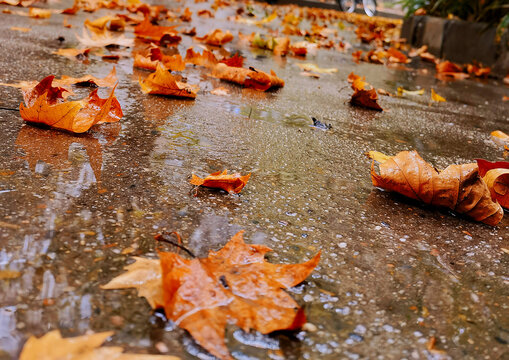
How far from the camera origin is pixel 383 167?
1.36 meters

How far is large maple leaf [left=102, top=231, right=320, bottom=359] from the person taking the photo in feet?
2.41

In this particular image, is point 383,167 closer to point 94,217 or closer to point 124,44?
point 94,217

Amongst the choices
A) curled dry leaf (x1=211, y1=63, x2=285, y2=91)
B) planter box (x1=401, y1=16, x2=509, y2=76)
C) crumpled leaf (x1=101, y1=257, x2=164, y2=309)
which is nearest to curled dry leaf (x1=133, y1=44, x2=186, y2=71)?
curled dry leaf (x1=211, y1=63, x2=285, y2=91)

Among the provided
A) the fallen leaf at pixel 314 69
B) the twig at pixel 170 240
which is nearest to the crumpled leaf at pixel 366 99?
the fallen leaf at pixel 314 69

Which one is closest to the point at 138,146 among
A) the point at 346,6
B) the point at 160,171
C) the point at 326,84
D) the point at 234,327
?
the point at 160,171

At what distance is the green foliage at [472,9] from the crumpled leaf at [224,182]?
406 centimetres

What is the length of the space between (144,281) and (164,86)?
55.1 inches

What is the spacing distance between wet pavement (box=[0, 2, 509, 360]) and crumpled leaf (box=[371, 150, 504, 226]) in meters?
0.04

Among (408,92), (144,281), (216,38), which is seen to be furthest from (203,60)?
(144,281)

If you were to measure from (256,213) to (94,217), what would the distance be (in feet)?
1.24

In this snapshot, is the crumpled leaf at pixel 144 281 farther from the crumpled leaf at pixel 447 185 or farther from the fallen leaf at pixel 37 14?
A: the fallen leaf at pixel 37 14

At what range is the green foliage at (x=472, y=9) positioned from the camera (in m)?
4.74

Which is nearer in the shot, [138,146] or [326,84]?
[138,146]

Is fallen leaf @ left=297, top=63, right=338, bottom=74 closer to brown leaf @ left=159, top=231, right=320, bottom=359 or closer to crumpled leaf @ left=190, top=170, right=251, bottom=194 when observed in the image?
crumpled leaf @ left=190, top=170, right=251, bottom=194
